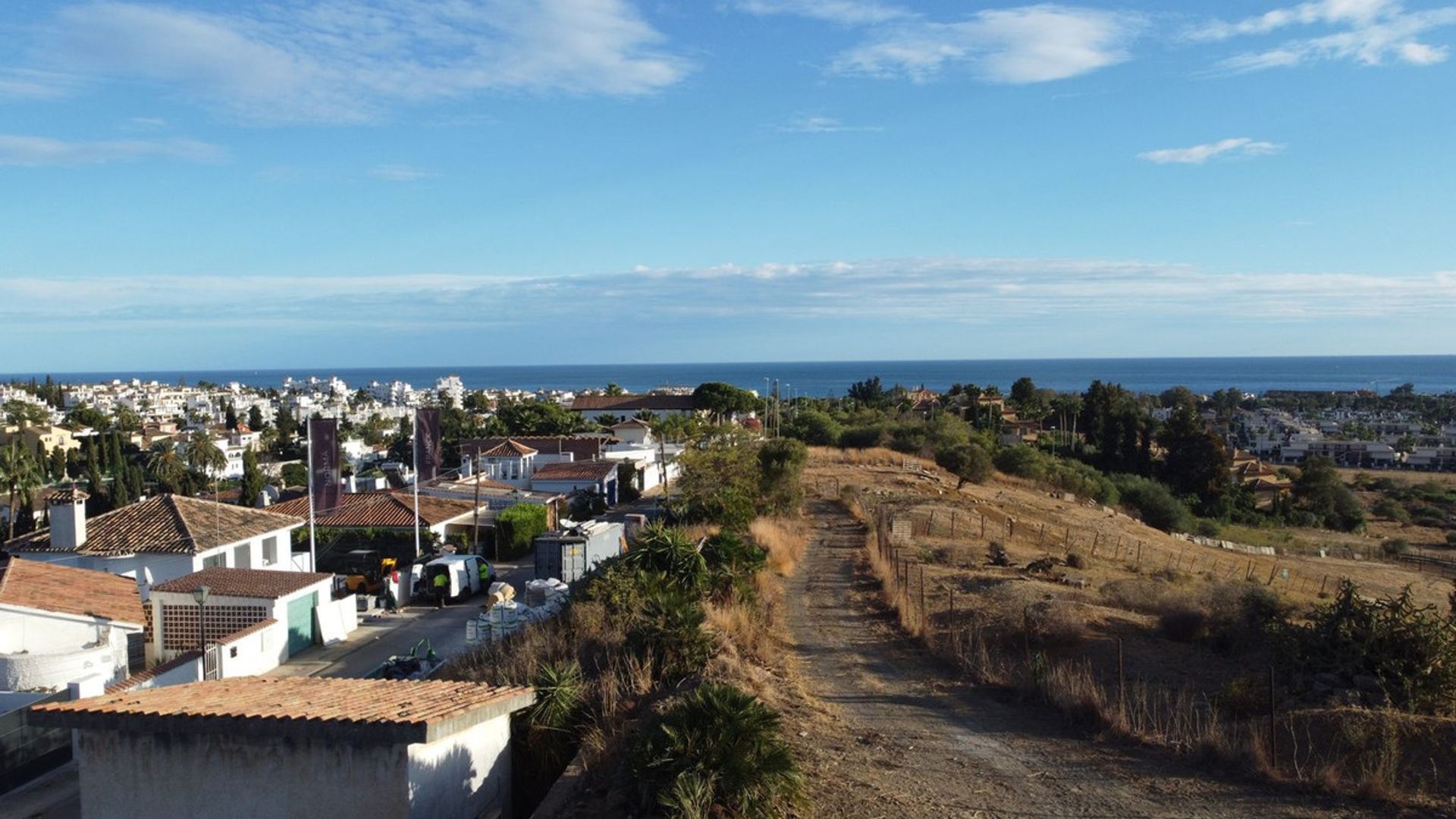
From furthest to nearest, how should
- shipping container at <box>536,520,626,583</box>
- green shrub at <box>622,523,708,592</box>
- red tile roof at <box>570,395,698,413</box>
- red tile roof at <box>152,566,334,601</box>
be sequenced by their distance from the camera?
1. red tile roof at <box>570,395,698,413</box>
2. shipping container at <box>536,520,626,583</box>
3. red tile roof at <box>152,566,334,601</box>
4. green shrub at <box>622,523,708,592</box>

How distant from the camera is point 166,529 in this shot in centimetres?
2692

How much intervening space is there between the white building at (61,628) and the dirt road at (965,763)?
544 inches

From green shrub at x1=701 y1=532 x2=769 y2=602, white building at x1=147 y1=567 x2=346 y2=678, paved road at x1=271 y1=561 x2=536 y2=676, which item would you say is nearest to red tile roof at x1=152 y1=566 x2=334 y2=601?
white building at x1=147 y1=567 x2=346 y2=678

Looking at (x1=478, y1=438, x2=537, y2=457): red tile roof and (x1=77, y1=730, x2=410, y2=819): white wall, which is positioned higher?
(x1=77, y1=730, x2=410, y2=819): white wall

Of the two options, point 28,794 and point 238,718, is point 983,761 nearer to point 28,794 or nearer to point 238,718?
point 238,718

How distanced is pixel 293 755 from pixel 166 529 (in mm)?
20509

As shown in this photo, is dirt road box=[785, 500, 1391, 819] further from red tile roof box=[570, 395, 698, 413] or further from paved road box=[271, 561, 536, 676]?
red tile roof box=[570, 395, 698, 413]

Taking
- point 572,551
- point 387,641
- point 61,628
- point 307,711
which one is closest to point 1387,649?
point 307,711

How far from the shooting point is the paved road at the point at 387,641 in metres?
21.6

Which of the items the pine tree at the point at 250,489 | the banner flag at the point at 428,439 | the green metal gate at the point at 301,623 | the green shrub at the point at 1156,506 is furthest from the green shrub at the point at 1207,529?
the pine tree at the point at 250,489

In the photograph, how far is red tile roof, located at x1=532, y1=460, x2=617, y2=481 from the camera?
4738 centimetres

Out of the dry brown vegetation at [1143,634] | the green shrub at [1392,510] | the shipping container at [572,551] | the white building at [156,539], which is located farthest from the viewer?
the green shrub at [1392,510]

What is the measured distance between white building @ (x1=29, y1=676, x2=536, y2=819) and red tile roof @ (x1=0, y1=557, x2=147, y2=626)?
41.9 feet

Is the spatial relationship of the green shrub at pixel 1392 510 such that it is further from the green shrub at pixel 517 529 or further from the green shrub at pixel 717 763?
the green shrub at pixel 717 763
